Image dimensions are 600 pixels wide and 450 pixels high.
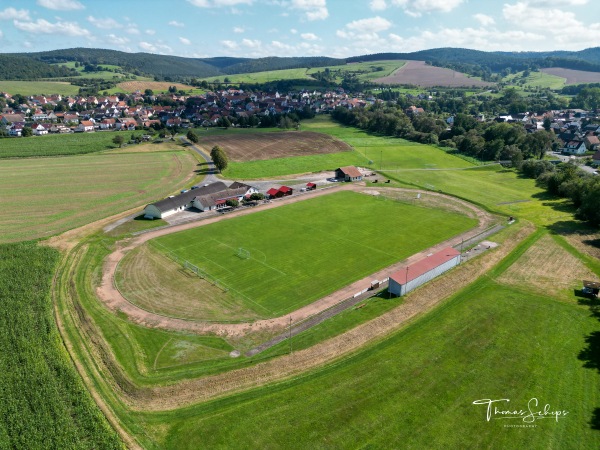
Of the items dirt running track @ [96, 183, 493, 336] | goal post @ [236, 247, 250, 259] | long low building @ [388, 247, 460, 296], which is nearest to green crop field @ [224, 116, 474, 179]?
dirt running track @ [96, 183, 493, 336]

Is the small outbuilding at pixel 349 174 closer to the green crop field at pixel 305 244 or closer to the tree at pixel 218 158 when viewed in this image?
the green crop field at pixel 305 244

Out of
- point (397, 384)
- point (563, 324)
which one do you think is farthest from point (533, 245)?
point (397, 384)

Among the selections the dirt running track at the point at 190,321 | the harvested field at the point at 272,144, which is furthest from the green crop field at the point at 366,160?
the dirt running track at the point at 190,321

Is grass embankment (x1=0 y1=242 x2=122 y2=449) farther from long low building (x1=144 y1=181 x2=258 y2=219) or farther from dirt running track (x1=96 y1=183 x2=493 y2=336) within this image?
long low building (x1=144 y1=181 x2=258 y2=219)

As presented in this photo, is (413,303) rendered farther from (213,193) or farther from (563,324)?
(213,193)

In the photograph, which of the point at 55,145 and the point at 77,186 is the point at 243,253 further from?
the point at 55,145

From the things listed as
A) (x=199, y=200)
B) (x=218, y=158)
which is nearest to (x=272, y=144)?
(x=218, y=158)
